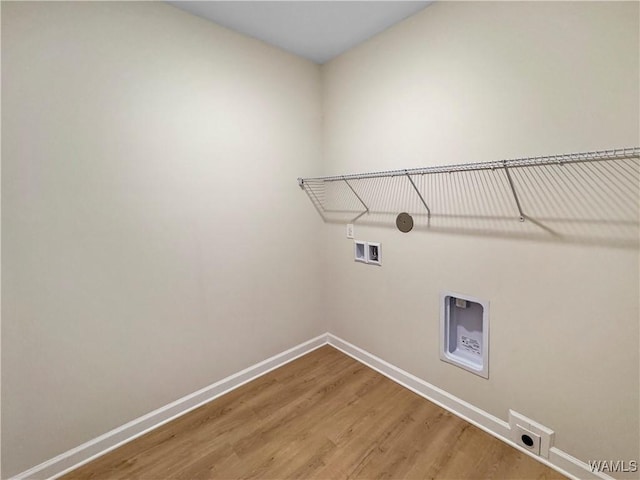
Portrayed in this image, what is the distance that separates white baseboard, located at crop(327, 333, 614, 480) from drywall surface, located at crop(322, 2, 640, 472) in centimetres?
4

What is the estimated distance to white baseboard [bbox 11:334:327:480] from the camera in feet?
4.69

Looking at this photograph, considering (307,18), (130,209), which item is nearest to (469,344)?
(130,209)

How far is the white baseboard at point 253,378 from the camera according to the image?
1.40 m

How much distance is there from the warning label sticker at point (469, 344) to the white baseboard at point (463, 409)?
12.5 inches

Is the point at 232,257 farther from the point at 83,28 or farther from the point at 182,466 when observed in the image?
the point at 83,28

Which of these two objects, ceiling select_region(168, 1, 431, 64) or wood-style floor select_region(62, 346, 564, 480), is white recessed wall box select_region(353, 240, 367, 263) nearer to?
wood-style floor select_region(62, 346, 564, 480)

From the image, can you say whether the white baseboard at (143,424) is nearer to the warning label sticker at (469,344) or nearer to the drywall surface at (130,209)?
the drywall surface at (130,209)

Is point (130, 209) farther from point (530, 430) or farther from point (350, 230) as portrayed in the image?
point (530, 430)

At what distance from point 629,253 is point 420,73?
4.62ft

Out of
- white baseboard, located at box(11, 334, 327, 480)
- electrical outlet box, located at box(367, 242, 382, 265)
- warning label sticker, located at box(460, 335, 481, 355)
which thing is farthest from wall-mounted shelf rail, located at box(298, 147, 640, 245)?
white baseboard, located at box(11, 334, 327, 480)

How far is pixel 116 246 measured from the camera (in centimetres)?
156

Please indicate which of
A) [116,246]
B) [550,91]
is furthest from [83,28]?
[550,91]

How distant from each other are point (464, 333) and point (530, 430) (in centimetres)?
54

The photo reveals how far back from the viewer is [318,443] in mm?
1612
